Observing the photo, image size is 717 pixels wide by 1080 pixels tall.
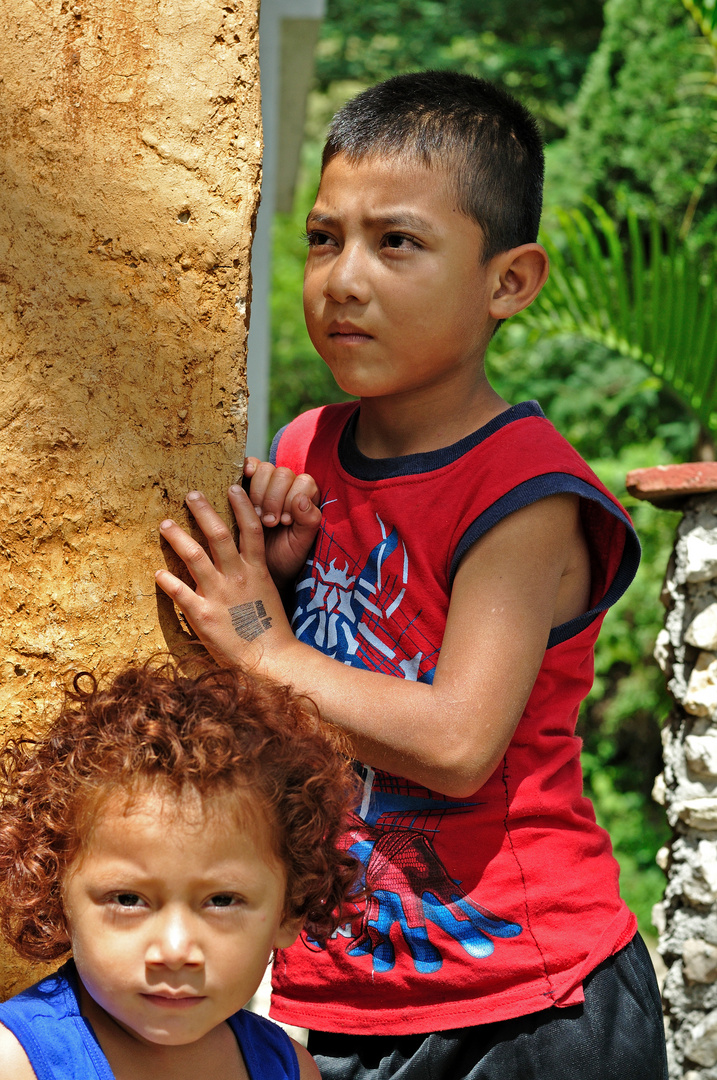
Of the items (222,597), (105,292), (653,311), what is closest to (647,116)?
(653,311)

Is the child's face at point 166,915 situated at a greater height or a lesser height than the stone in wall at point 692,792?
greater

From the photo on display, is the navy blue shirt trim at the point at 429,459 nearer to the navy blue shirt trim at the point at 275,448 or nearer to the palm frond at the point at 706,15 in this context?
the navy blue shirt trim at the point at 275,448

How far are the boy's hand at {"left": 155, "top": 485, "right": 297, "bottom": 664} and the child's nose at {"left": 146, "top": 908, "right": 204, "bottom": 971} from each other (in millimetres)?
338

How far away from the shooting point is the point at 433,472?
139cm

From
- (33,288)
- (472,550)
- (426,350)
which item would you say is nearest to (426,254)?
(426,350)

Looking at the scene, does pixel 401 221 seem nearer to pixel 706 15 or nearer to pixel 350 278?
pixel 350 278

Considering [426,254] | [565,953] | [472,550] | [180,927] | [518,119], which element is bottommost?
[565,953]

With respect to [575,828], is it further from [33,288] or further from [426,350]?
[33,288]

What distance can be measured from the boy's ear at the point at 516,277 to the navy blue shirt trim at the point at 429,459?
14cm

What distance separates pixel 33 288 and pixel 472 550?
61cm

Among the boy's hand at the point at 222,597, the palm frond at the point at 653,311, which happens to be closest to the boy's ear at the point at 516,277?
the boy's hand at the point at 222,597

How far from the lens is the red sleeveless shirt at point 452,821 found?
1336mm

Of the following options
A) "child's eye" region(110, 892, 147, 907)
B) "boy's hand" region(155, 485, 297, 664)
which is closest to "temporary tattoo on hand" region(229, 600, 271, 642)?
"boy's hand" region(155, 485, 297, 664)

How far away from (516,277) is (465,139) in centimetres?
20
